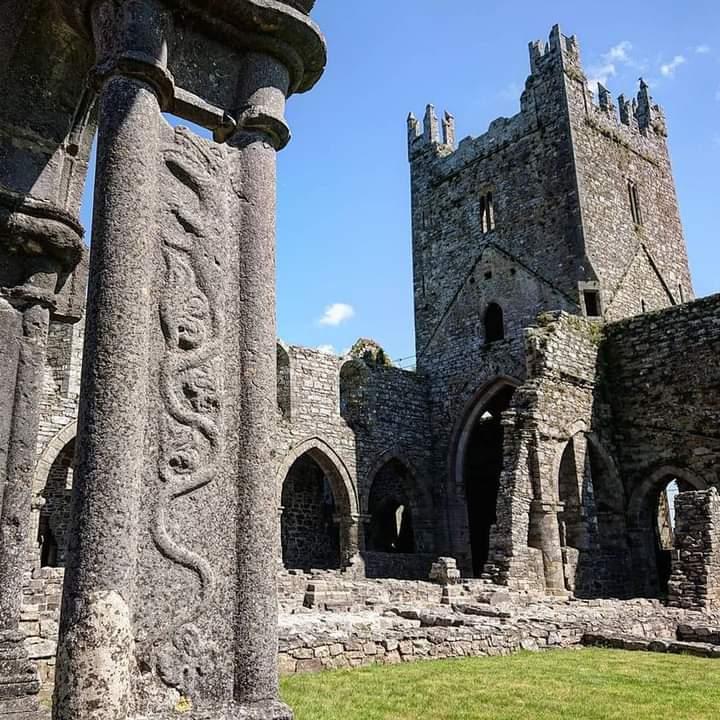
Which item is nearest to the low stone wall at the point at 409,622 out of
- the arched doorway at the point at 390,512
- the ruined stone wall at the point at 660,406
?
the ruined stone wall at the point at 660,406

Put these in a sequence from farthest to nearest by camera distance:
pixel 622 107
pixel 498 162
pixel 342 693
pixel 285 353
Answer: pixel 622 107, pixel 498 162, pixel 285 353, pixel 342 693

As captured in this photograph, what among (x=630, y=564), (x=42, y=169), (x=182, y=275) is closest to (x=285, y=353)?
(x=630, y=564)

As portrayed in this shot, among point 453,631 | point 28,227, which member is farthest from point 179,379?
point 453,631

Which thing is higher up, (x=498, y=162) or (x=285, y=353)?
(x=498, y=162)

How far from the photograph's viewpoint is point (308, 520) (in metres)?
21.9

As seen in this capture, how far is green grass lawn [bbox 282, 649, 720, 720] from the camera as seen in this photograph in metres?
5.07

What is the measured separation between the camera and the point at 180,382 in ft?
8.79

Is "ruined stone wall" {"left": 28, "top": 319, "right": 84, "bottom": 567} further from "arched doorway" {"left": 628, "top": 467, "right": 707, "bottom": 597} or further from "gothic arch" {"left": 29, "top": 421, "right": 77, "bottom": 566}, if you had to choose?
"arched doorway" {"left": 628, "top": 467, "right": 707, "bottom": 597}

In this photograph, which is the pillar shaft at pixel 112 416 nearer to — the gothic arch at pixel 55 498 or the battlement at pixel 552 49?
the gothic arch at pixel 55 498

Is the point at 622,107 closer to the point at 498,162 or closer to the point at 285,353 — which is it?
the point at 498,162

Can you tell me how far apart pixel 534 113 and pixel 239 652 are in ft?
81.6

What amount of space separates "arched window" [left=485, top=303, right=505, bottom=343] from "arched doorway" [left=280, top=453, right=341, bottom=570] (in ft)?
22.2

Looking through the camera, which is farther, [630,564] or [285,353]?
[285,353]

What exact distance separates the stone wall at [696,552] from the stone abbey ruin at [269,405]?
0.14 ft
